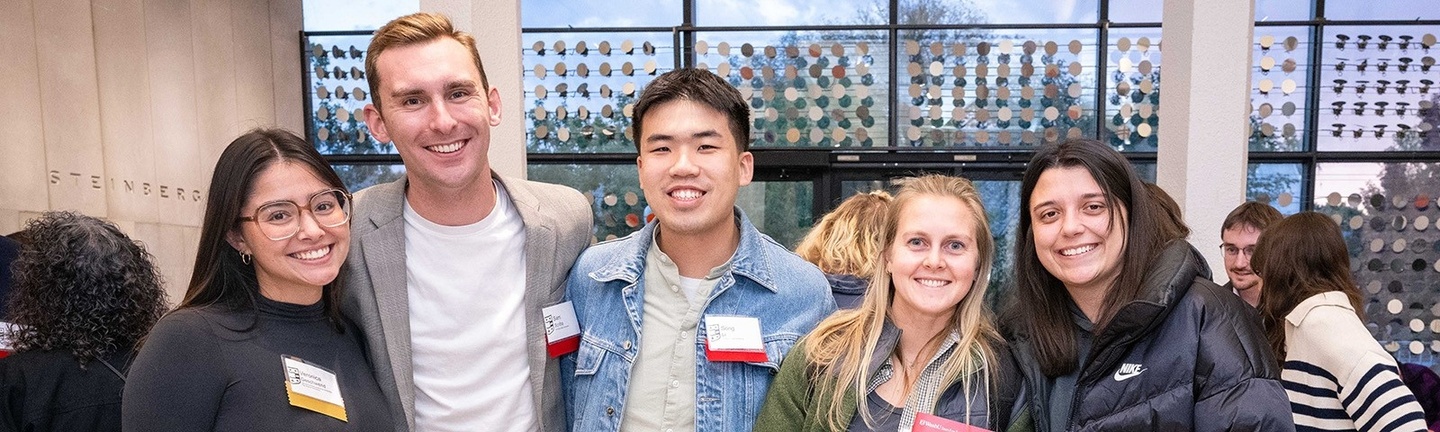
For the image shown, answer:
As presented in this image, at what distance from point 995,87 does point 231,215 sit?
604 cm

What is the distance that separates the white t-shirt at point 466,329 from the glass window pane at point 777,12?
16.7 feet

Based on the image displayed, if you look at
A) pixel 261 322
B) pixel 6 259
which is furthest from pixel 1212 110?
pixel 6 259

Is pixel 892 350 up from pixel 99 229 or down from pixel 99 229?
down

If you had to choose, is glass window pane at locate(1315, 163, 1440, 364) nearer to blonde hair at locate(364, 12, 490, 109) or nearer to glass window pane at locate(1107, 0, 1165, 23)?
glass window pane at locate(1107, 0, 1165, 23)

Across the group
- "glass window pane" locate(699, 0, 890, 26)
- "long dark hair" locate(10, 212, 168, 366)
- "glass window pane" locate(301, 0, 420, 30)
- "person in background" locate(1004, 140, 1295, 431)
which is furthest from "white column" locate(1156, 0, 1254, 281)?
"glass window pane" locate(301, 0, 420, 30)

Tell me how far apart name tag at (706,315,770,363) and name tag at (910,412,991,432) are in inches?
15.0

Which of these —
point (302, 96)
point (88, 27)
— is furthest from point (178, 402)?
point (302, 96)

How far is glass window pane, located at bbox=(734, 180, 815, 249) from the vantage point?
6.84 m

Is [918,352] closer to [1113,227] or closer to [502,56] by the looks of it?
[1113,227]

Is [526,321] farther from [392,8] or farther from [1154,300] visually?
[392,8]

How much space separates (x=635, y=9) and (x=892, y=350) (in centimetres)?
545

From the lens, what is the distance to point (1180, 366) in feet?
5.67

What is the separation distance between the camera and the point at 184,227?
581cm

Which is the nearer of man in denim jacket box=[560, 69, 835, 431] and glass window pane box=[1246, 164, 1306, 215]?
man in denim jacket box=[560, 69, 835, 431]
